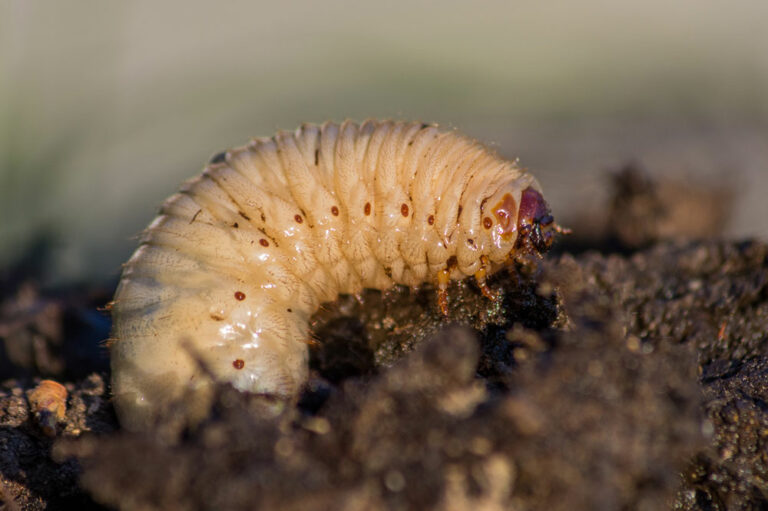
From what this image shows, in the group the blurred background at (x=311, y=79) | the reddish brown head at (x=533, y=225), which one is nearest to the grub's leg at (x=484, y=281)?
the reddish brown head at (x=533, y=225)

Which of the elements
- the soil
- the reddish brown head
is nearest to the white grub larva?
the reddish brown head

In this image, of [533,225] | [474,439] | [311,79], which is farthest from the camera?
[311,79]

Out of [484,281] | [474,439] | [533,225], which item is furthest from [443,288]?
[474,439]

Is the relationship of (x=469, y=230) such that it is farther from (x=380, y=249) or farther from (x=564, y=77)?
(x=564, y=77)

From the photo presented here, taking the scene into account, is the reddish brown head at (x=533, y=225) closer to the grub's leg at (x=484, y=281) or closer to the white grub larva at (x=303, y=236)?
the white grub larva at (x=303, y=236)

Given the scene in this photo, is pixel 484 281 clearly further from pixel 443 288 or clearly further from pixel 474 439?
pixel 474 439

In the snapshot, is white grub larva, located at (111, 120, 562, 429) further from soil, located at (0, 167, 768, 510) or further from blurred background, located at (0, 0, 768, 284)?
blurred background, located at (0, 0, 768, 284)
